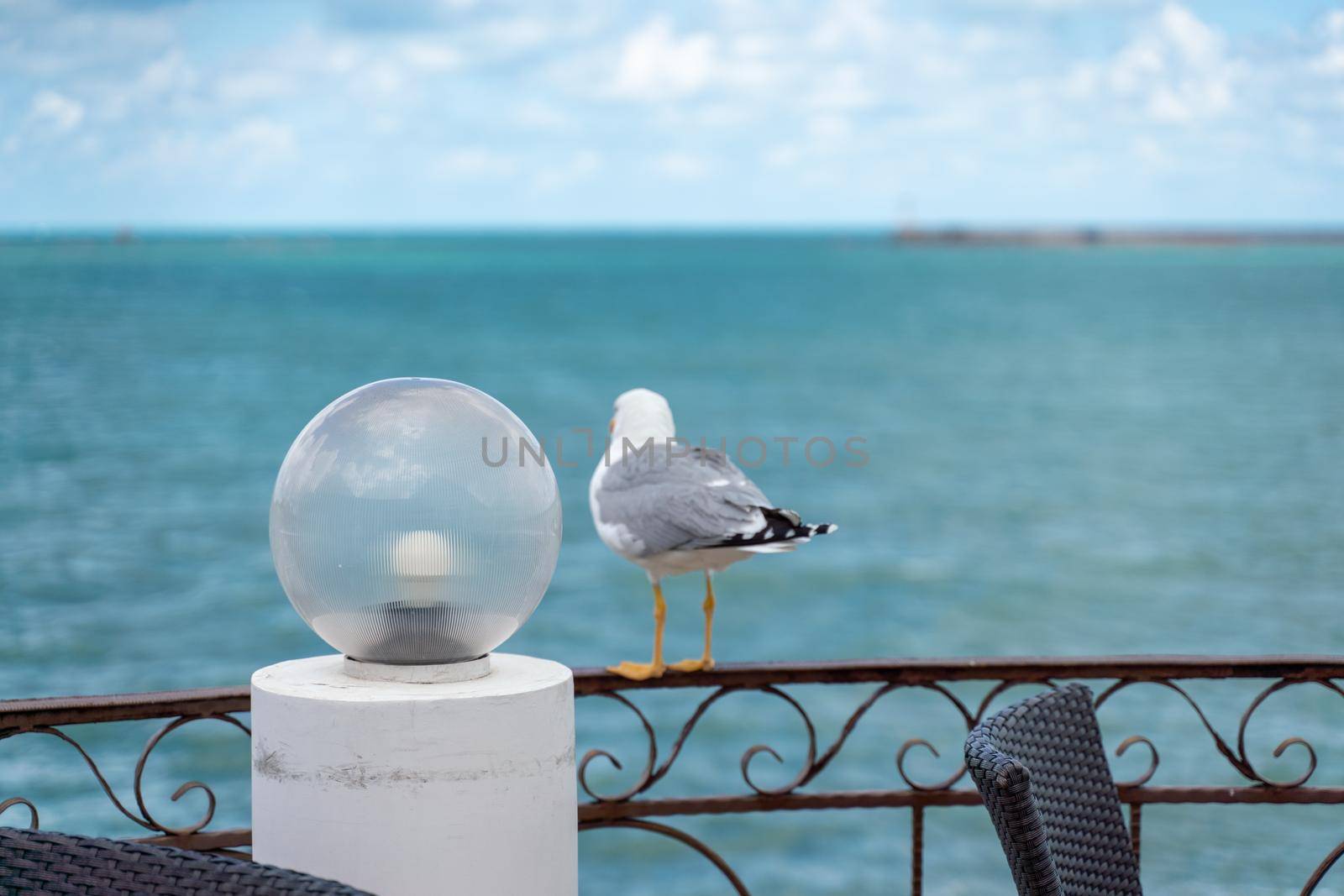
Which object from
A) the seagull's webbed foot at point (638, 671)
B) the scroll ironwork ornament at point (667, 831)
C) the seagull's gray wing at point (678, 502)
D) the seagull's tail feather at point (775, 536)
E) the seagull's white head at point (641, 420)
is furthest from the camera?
the seagull's white head at point (641, 420)

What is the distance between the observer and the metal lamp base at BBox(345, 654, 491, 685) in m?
2.39

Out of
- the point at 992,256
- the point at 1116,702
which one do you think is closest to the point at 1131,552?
the point at 1116,702

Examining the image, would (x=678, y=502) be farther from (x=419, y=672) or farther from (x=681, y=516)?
(x=419, y=672)

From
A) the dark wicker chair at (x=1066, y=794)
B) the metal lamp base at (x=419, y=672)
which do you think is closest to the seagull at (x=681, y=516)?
the dark wicker chair at (x=1066, y=794)

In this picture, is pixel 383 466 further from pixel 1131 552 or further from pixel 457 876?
pixel 1131 552

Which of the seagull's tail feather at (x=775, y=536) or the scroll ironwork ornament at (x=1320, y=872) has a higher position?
the seagull's tail feather at (x=775, y=536)

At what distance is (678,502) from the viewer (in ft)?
13.0

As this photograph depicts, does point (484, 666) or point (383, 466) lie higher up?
point (383, 466)

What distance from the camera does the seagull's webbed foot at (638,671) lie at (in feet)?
11.5

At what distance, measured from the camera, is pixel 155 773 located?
43.1 ft

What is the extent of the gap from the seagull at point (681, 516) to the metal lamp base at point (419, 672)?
1.30 m

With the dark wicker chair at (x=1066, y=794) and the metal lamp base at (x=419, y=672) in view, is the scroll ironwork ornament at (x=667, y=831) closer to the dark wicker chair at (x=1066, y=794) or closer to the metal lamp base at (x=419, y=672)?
the dark wicker chair at (x=1066, y=794)

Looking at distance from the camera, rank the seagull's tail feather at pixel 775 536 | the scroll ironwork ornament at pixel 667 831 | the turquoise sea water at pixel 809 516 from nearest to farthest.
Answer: the scroll ironwork ornament at pixel 667 831, the seagull's tail feather at pixel 775 536, the turquoise sea water at pixel 809 516

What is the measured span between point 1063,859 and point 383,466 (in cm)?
142
